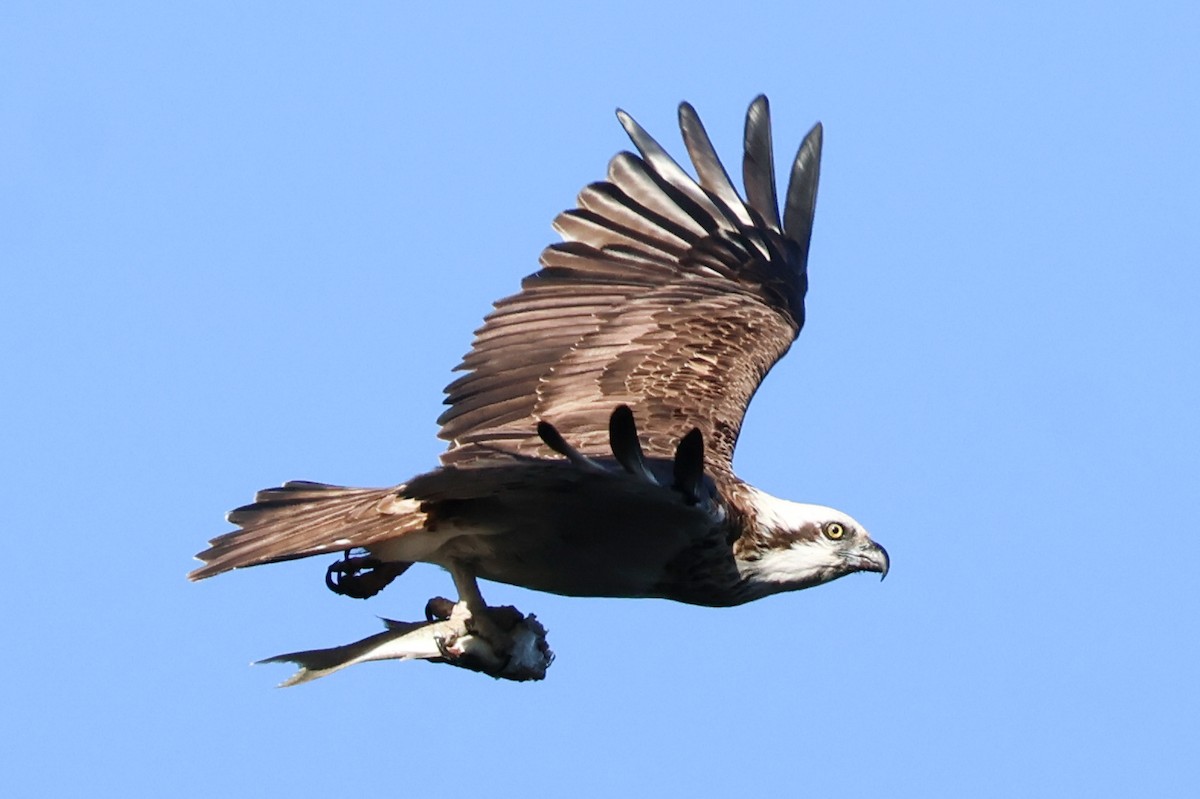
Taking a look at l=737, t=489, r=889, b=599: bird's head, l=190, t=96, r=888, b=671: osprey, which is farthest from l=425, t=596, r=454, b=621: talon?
l=737, t=489, r=889, b=599: bird's head

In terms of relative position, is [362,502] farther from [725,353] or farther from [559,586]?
[725,353]

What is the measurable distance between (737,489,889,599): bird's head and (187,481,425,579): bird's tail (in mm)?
1555

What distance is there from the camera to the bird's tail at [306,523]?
848cm

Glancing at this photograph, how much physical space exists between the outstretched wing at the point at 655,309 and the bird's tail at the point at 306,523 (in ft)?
3.44

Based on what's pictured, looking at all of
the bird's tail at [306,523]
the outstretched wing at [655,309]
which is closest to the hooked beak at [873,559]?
the outstretched wing at [655,309]

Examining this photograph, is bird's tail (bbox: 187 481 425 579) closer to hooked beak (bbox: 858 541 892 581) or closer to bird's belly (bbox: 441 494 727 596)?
bird's belly (bbox: 441 494 727 596)

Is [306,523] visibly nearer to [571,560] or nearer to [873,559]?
[571,560]

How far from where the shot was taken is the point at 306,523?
8.73 m

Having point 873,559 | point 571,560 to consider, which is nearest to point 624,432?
point 571,560

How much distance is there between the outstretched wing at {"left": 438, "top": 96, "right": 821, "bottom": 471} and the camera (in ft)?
33.9

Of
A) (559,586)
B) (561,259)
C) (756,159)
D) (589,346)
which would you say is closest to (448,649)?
(559,586)

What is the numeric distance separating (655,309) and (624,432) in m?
3.96

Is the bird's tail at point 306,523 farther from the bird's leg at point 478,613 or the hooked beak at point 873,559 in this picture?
the hooked beak at point 873,559

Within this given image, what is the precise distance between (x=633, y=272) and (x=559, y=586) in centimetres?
287
